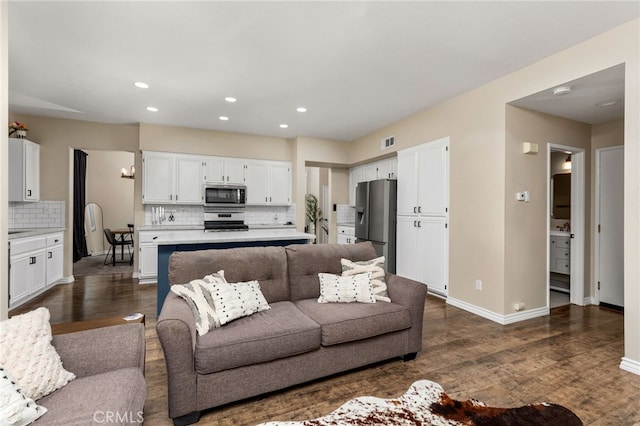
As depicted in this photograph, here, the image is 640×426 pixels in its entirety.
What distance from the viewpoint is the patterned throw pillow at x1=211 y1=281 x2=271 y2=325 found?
2.05 metres

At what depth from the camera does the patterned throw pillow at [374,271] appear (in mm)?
2600

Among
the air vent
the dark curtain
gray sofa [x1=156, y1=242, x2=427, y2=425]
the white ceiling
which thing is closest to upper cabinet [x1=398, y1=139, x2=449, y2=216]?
the air vent

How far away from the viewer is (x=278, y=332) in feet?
6.43

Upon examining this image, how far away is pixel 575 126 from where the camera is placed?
3.94 metres

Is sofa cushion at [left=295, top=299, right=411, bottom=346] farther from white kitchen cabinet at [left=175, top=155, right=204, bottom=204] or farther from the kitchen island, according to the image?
white kitchen cabinet at [left=175, top=155, right=204, bottom=204]

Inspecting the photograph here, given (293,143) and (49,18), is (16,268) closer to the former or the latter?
(49,18)

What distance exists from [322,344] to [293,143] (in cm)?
480

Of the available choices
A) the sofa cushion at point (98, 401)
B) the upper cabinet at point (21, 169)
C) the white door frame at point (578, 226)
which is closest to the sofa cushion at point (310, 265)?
the sofa cushion at point (98, 401)

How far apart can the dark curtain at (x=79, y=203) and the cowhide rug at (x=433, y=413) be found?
7467 mm

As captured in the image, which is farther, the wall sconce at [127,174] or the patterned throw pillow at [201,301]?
the wall sconce at [127,174]

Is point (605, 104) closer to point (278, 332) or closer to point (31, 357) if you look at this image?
point (278, 332)

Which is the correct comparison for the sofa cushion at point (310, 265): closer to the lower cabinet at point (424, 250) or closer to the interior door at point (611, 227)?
the lower cabinet at point (424, 250)

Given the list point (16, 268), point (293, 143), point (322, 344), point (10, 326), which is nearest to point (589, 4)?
point (322, 344)

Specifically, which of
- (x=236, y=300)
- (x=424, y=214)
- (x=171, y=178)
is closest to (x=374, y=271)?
(x=236, y=300)
